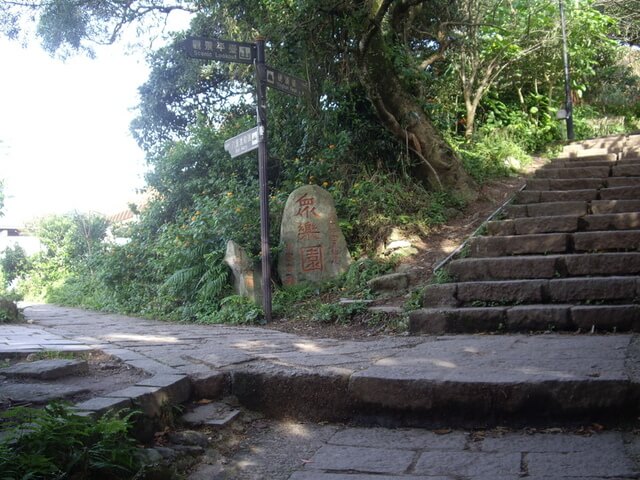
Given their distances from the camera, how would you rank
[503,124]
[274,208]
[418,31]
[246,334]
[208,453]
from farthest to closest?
[503,124]
[418,31]
[274,208]
[246,334]
[208,453]

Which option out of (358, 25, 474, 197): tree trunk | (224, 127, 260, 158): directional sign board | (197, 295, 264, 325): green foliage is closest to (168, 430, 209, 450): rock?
(197, 295, 264, 325): green foliage

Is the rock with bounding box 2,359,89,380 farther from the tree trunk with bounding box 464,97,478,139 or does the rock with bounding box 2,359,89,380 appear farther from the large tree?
the tree trunk with bounding box 464,97,478,139

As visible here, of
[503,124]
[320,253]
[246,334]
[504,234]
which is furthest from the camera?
[503,124]

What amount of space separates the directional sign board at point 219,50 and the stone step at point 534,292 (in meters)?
3.37

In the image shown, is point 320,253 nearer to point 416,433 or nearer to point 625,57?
point 416,433

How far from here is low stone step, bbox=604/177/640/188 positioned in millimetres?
7227

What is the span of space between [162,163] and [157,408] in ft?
32.1

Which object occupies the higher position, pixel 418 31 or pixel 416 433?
pixel 418 31

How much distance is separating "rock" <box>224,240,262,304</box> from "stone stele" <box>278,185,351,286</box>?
1.38ft

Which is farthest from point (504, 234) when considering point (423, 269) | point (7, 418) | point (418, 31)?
point (418, 31)

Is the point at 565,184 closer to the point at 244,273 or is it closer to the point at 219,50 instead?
the point at 244,273

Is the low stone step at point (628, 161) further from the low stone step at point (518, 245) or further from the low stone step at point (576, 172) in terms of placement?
the low stone step at point (518, 245)

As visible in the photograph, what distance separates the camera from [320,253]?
7613 mm

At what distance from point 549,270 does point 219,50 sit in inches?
162
